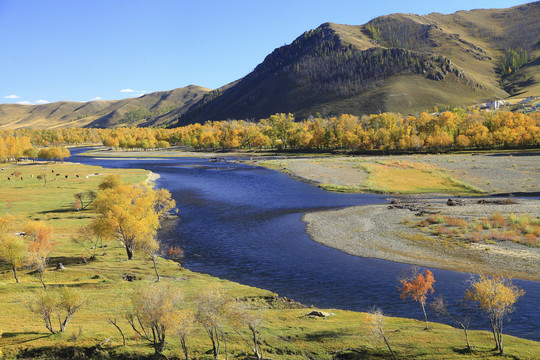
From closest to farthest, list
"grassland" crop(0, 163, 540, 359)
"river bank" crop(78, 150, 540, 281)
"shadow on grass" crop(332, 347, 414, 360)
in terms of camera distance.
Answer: "grassland" crop(0, 163, 540, 359) → "shadow on grass" crop(332, 347, 414, 360) → "river bank" crop(78, 150, 540, 281)

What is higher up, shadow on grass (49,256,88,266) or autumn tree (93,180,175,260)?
autumn tree (93,180,175,260)

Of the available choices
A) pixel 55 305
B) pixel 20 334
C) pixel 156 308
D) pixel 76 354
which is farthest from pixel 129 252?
pixel 156 308

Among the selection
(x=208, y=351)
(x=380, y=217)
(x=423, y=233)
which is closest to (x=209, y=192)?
(x=380, y=217)

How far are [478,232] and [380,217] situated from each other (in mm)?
17301

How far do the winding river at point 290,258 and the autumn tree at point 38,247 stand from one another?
1637 cm

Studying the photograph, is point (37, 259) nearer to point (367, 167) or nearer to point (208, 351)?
point (208, 351)

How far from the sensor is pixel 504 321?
3177cm

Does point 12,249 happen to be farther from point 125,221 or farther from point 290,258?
point 290,258

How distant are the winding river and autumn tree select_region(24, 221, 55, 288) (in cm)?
1637

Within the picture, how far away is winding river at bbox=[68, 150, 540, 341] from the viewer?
120 ft

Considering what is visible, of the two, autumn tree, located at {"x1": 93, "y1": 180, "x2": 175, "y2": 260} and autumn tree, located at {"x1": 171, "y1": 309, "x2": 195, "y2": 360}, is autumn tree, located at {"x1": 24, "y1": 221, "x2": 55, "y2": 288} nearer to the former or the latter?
autumn tree, located at {"x1": 93, "y1": 180, "x2": 175, "y2": 260}

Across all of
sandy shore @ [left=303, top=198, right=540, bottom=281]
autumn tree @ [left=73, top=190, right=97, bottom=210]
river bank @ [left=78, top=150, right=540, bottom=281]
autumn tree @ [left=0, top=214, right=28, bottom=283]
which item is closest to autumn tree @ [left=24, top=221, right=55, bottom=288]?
autumn tree @ [left=0, top=214, right=28, bottom=283]

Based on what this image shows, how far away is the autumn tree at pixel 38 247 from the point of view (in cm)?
3922

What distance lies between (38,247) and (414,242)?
50332 millimetres
